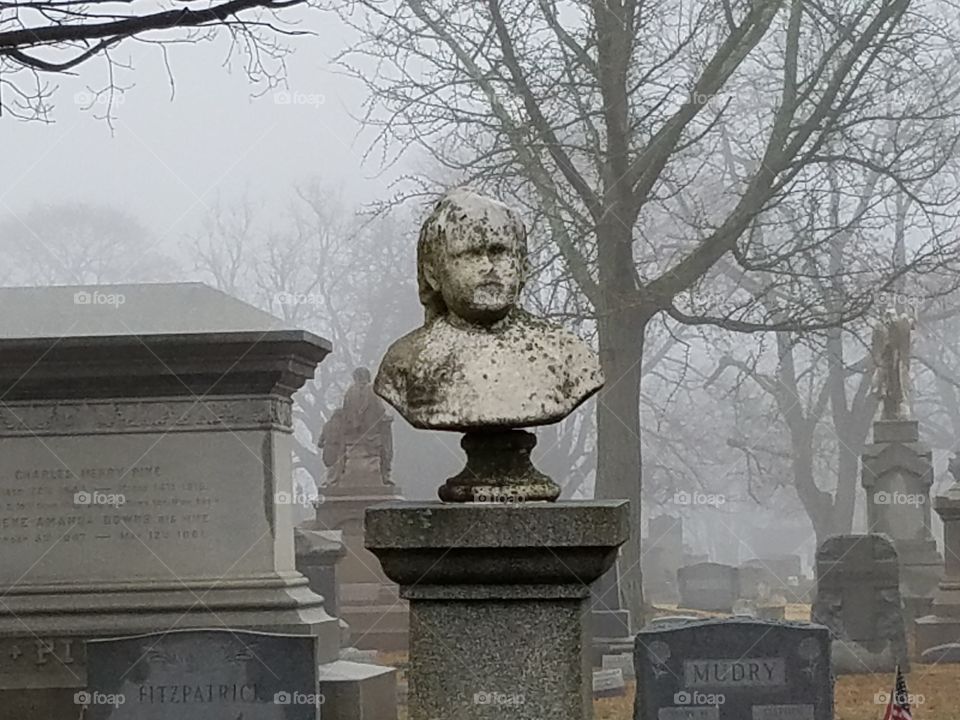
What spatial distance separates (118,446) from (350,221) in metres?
37.5

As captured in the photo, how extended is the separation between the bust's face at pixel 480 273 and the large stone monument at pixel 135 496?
157 inches

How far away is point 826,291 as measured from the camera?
658 inches

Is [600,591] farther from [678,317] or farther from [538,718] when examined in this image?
[538,718]

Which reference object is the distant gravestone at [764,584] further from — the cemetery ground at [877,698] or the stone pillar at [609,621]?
the cemetery ground at [877,698]

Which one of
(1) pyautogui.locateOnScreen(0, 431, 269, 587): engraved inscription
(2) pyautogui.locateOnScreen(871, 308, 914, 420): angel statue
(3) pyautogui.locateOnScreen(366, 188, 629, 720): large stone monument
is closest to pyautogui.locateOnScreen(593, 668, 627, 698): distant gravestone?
(1) pyautogui.locateOnScreen(0, 431, 269, 587): engraved inscription

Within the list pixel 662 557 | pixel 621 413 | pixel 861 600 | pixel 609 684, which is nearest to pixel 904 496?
pixel 621 413

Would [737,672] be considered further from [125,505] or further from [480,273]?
[125,505]

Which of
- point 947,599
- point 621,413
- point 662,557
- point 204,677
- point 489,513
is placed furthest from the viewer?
point 662,557

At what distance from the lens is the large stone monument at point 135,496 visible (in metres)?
8.55

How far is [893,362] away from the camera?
21281mm

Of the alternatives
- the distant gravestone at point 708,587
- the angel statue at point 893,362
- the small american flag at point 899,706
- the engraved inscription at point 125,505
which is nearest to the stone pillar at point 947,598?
the angel statue at point 893,362

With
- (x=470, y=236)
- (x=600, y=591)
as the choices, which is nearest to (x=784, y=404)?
(x=600, y=591)

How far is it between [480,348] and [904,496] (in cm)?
1619

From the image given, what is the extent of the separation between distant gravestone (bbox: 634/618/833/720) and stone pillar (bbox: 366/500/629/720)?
9.32ft
